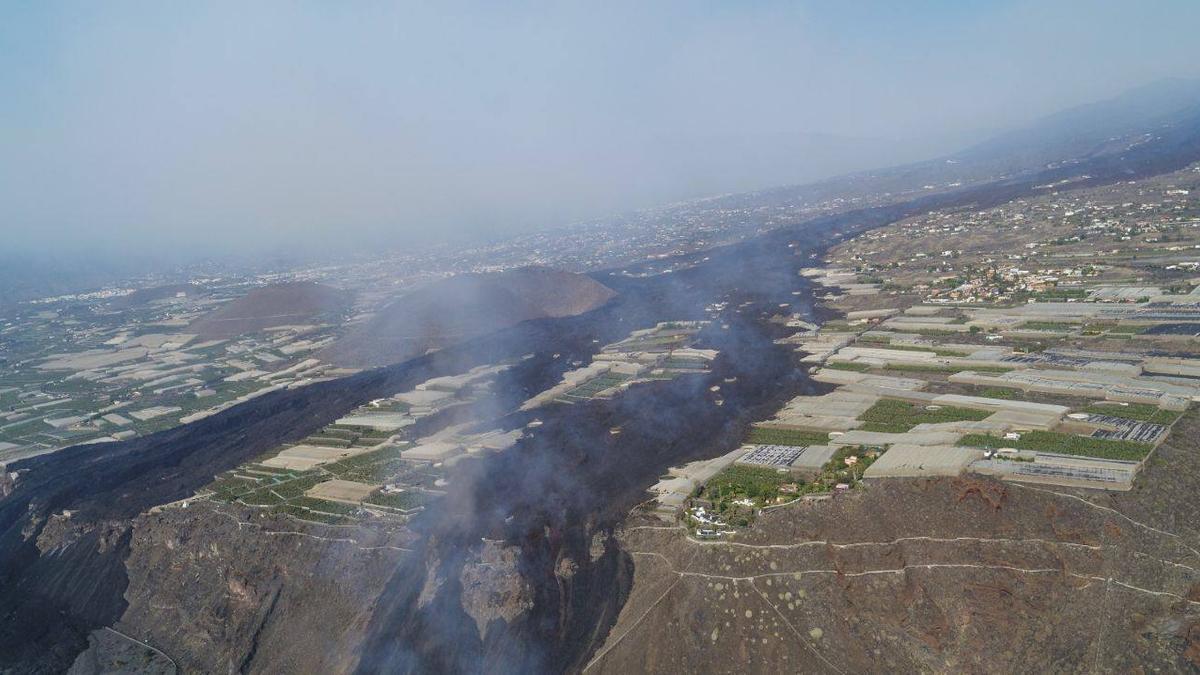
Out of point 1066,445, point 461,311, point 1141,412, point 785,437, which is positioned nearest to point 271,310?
point 461,311

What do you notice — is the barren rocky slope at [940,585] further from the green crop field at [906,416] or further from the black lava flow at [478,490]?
the green crop field at [906,416]

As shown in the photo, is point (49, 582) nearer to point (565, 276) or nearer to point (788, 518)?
point (788, 518)

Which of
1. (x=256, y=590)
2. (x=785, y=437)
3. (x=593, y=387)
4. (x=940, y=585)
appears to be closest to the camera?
(x=940, y=585)

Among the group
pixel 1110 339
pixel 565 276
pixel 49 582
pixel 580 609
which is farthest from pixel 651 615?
pixel 565 276

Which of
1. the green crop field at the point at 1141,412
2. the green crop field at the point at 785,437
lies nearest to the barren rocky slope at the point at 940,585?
the green crop field at the point at 1141,412

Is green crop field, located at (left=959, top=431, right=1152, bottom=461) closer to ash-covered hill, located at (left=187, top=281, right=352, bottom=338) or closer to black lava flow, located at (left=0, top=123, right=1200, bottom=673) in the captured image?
black lava flow, located at (left=0, top=123, right=1200, bottom=673)

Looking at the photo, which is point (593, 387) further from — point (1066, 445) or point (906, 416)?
point (1066, 445)

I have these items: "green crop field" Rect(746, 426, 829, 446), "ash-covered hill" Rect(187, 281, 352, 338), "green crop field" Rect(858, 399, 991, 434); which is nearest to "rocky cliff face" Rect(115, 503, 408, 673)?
"green crop field" Rect(746, 426, 829, 446)
